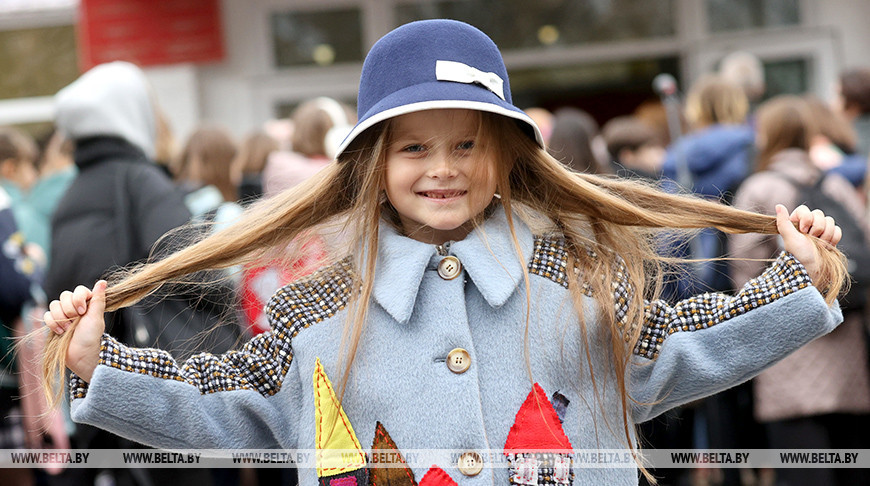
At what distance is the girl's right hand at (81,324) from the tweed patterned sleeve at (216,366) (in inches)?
1.1

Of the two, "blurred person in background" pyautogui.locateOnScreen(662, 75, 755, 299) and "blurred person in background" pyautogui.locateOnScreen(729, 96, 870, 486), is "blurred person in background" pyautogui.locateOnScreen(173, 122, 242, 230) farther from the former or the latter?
"blurred person in background" pyautogui.locateOnScreen(729, 96, 870, 486)

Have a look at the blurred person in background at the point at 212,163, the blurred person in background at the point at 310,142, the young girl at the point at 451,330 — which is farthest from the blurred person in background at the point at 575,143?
the young girl at the point at 451,330

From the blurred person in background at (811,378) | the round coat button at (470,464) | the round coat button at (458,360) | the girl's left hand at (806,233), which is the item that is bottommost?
the blurred person in background at (811,378)

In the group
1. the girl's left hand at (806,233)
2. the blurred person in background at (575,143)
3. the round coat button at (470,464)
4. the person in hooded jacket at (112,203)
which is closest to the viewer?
the round coat button at (470,464)

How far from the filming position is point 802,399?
480 centimetres

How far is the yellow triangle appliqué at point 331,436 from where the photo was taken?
2353 millimetres

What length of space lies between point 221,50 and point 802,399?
23.5 feet

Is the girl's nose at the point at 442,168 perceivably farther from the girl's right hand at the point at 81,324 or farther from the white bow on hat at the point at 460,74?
the girl's right hand at the point at 81,324

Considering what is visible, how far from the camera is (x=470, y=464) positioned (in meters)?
2.29

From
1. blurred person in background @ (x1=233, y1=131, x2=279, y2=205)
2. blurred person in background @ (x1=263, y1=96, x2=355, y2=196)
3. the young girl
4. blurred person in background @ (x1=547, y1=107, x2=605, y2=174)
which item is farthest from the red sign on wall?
the young girl

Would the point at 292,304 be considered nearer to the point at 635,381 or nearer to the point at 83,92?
the point at 635,381

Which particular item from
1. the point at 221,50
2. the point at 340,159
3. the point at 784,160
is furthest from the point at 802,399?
the point at 221,50

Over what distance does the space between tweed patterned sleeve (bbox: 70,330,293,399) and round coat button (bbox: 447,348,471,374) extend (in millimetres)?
379

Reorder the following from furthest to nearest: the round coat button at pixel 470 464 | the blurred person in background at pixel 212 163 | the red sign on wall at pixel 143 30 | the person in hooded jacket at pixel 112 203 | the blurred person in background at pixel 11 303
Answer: the red sign on wall at pixel 143 30, the blurred person in background at pixel 212 163, the blurred person in background at pixel 11 303, the person in hooded jacket at pixel 112 203, the round coat button at pixel 470 464
